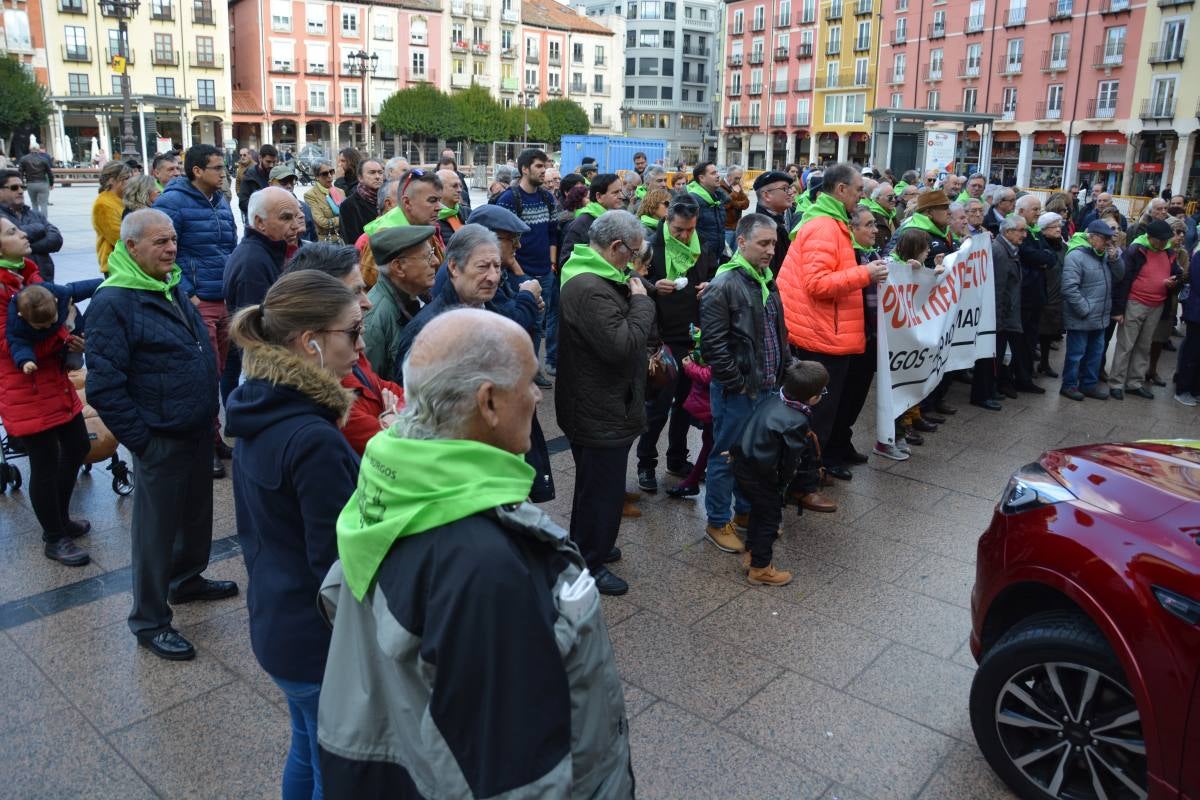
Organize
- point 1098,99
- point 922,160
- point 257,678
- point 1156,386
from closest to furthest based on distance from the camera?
point 257,678 → point 1156,386 → point 922,160 → point 1098,99

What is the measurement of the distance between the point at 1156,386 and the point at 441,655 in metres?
10.4

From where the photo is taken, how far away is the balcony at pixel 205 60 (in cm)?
6188

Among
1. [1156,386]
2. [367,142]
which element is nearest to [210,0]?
[367,142]

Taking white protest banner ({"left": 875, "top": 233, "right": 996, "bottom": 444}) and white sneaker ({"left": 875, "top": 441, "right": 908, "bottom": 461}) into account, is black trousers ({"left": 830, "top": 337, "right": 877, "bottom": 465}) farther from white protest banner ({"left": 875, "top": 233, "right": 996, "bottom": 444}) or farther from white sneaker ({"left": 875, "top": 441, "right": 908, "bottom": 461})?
white sneaker ({"left": 875, "top": 441, "right": 908, "bottom": 461})

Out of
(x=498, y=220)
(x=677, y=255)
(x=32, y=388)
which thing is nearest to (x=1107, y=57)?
(x=677, y=255)

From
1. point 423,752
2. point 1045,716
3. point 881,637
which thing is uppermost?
point 423,752

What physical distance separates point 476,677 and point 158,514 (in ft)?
9.69

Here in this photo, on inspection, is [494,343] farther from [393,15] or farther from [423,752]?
[393,15]

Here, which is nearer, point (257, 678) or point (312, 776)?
point (312, 776)

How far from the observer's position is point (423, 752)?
1.68 meters

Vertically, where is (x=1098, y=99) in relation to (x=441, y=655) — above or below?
above

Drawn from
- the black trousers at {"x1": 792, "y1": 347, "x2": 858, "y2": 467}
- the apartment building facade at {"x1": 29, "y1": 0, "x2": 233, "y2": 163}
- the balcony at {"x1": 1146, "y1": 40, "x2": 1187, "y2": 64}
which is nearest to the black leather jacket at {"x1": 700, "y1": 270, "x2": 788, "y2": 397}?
the black trousers at {"x1": 792, "y1": 347, "x2": 858, "y2": 467}

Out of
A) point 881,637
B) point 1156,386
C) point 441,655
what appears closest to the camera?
point 441,655

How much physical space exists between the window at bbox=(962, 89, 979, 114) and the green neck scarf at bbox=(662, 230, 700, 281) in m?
56.5
